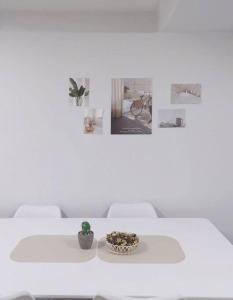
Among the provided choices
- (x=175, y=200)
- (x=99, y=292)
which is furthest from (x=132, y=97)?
(x=99, y=292)

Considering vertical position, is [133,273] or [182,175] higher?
[182,175]

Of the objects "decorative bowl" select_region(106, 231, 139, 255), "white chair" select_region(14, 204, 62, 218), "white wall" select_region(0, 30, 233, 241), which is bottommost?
"white chair" select_region(14, 204, 62, 218)

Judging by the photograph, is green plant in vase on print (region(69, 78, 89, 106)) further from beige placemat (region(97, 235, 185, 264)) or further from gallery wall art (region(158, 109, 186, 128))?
beige placemat (region(97, 235, 185, 264))

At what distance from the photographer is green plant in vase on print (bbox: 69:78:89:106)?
2.74m

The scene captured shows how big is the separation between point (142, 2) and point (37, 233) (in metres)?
1.98

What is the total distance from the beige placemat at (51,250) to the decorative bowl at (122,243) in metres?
0.11

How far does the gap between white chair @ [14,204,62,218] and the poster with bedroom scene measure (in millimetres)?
889

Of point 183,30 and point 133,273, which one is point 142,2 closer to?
point 183,30

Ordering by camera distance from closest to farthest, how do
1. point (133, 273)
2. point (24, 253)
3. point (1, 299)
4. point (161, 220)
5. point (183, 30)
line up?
1. point (1, 299)
2. point (133, 273)
3. point (24, 253)
4. point (161, 220)
5. point (183, 30)

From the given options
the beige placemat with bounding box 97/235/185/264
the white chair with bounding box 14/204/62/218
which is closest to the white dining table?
the beige placemat with bounding box 97/235/185/264

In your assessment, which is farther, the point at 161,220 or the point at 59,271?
the point at 161,220

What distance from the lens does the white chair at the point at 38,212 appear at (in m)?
2.63

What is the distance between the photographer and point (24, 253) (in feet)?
5.89

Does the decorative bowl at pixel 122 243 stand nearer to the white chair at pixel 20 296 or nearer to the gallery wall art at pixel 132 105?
the white chair at pixel 20 296
